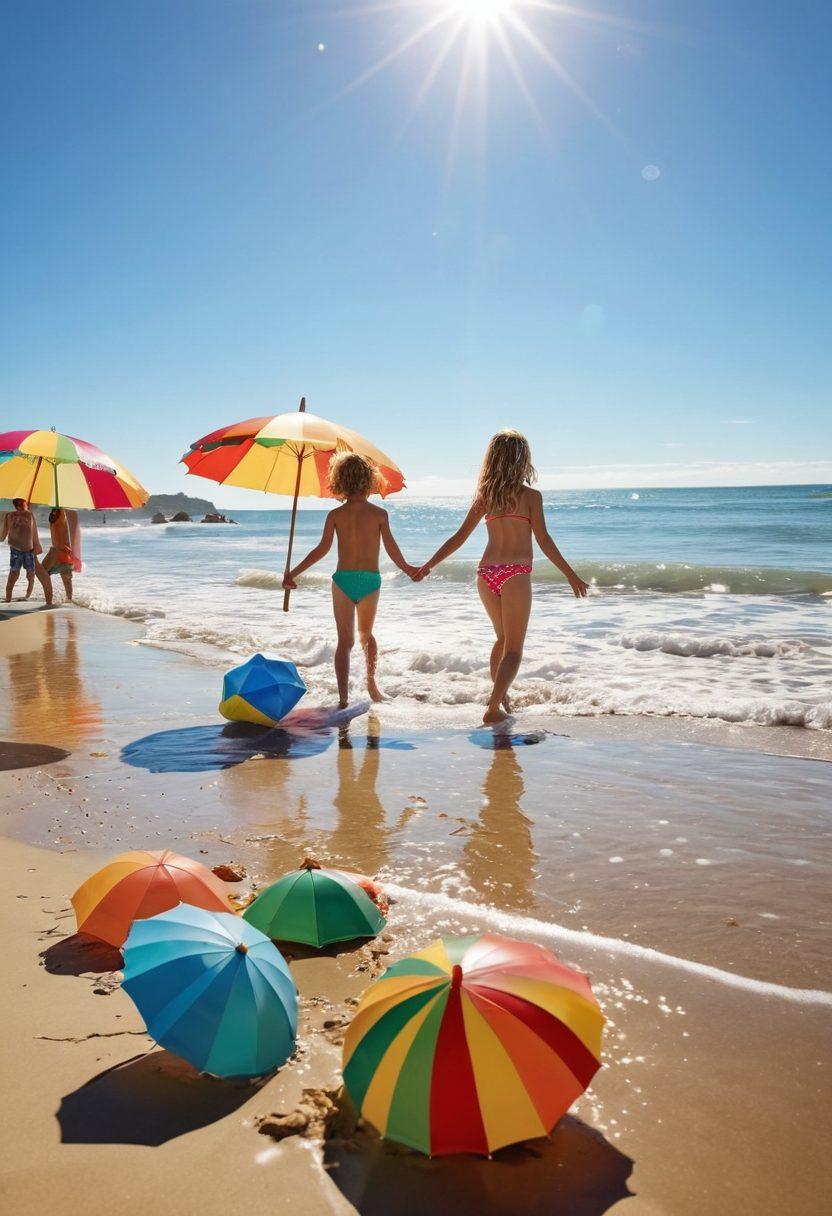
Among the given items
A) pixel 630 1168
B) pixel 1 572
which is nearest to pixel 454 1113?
pixel 630 1168

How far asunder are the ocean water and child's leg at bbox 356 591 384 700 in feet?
0.86

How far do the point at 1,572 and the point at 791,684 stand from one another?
18673 millimetres

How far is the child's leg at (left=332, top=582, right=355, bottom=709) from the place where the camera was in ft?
24.1

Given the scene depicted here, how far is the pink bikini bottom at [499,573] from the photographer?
683 centimetres

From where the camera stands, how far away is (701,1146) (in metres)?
2.06

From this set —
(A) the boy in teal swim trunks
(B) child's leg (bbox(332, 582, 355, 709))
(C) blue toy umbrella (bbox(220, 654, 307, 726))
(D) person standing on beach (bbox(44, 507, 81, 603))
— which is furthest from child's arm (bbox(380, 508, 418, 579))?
(D) person standing on beach (bbox(44, 507, 81, 603))

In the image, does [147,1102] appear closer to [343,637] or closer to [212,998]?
[212,998]

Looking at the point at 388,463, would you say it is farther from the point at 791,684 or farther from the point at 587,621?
the point at 587,621

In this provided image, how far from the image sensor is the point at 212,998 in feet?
7.07

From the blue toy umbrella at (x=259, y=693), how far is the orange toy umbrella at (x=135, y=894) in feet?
11.2

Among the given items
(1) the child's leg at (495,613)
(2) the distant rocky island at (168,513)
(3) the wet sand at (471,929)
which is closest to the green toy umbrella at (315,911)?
(3) the wet sand at (471,929)

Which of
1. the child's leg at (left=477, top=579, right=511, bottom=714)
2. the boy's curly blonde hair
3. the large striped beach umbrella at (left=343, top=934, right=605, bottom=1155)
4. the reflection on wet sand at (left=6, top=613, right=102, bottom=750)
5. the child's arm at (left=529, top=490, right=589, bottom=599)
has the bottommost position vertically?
the reflection on wet sand at (left=6, top=613, right=102, bottom=750)

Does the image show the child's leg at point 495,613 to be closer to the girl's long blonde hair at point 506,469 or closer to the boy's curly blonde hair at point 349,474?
the girl's long blonde hair at point 506,469

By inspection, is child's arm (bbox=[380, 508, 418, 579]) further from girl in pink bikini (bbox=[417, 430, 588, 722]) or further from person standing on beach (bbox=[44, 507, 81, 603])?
person standing on beach (bbox=[44, 507, 81, 603])
